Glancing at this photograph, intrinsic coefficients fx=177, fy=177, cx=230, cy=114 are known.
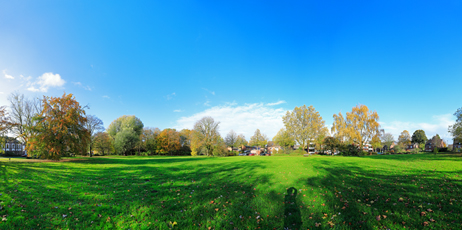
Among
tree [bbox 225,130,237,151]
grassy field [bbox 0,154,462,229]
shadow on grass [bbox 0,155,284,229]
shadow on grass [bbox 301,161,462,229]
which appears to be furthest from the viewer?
tree [bbox 225,130,237,151]

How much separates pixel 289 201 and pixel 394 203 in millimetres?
3847

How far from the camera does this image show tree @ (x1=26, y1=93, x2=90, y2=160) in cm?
2281

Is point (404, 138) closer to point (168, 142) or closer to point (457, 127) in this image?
point (457, 127)

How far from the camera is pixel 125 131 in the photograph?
2138 inches

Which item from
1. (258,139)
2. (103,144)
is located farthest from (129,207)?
(258,139)

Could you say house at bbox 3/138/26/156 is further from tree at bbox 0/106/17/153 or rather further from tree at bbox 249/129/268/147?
tree at bbox 249/129/268/147

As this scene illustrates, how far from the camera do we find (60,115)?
81.5 feet

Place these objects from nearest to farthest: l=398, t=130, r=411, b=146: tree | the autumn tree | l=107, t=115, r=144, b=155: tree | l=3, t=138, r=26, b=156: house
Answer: l=3, t=138, r=26, b=156: house < l=107, t=115, r=144, b=155: tree < the autumn tree < l=398, t=130, r=411, b=146: tree

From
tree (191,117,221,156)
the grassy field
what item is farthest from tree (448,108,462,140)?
tree (191,117,221,156)

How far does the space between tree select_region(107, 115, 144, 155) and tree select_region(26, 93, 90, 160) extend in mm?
27388

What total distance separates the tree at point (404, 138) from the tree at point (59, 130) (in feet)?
417

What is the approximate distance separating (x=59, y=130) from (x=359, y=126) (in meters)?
64.7

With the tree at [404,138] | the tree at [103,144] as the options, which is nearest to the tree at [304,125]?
the tree at [103,144]

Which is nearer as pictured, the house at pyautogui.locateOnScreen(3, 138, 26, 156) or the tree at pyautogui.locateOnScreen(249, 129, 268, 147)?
the house at pyautogui.locateOnScreen(3, 138, 26, 156)
